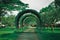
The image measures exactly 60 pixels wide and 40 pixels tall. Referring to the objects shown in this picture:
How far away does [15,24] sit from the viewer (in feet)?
35.2

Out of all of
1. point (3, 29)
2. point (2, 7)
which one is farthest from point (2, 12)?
point (3, 29)

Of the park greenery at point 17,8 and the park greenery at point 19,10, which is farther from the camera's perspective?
the park greenery at point 17,8

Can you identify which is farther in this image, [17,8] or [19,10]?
[19,10]

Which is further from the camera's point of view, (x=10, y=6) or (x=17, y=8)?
(x=10, y=6)

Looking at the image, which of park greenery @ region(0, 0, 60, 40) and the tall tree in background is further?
the tall tree in background

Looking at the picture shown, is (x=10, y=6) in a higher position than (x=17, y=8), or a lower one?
higher

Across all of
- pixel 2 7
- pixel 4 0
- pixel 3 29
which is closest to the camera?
pixel 4 0

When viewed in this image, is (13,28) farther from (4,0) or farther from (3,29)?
(4,0)

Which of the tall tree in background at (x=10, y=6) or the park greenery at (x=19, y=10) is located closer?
the park greenery at (x=19, y=10)

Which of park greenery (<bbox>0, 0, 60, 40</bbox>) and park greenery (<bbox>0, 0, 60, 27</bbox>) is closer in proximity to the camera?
park greenery (<bbox>0, 0, 60, 40</bbox>)

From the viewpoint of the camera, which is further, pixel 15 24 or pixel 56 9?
pixel 15 24

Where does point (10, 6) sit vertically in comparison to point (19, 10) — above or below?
above

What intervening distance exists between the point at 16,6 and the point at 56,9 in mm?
1722

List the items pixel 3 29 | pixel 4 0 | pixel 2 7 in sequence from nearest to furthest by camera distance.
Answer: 1. pixel 4 0
2. pixel 2 7
3. pixel 3 29
